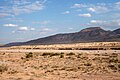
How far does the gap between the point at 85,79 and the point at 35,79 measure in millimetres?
3855

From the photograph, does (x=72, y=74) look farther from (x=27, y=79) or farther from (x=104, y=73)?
(x=27, y=79)

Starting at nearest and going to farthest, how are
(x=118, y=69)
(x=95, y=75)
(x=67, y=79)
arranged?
(x=67, y=79) → (x=95, y=75) → (x=118, y=69)

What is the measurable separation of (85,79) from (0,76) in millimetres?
7387

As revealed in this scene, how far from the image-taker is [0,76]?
22.4 metres

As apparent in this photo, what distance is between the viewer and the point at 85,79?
20.1 m

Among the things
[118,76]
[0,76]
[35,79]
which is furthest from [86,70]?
[0,76]

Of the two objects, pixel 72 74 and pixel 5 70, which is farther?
pixel 5 70

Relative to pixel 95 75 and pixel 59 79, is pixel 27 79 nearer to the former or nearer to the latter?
pixel 59 79

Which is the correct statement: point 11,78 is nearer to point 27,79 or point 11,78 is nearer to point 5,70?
point 27,79

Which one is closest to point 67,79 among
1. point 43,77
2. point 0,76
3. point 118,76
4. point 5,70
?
point 43,77

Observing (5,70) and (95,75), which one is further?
(5,70)

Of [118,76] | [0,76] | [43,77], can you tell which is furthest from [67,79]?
[0,76]

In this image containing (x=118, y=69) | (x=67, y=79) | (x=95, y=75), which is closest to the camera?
(x=67, y=79)

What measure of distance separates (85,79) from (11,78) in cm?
603
